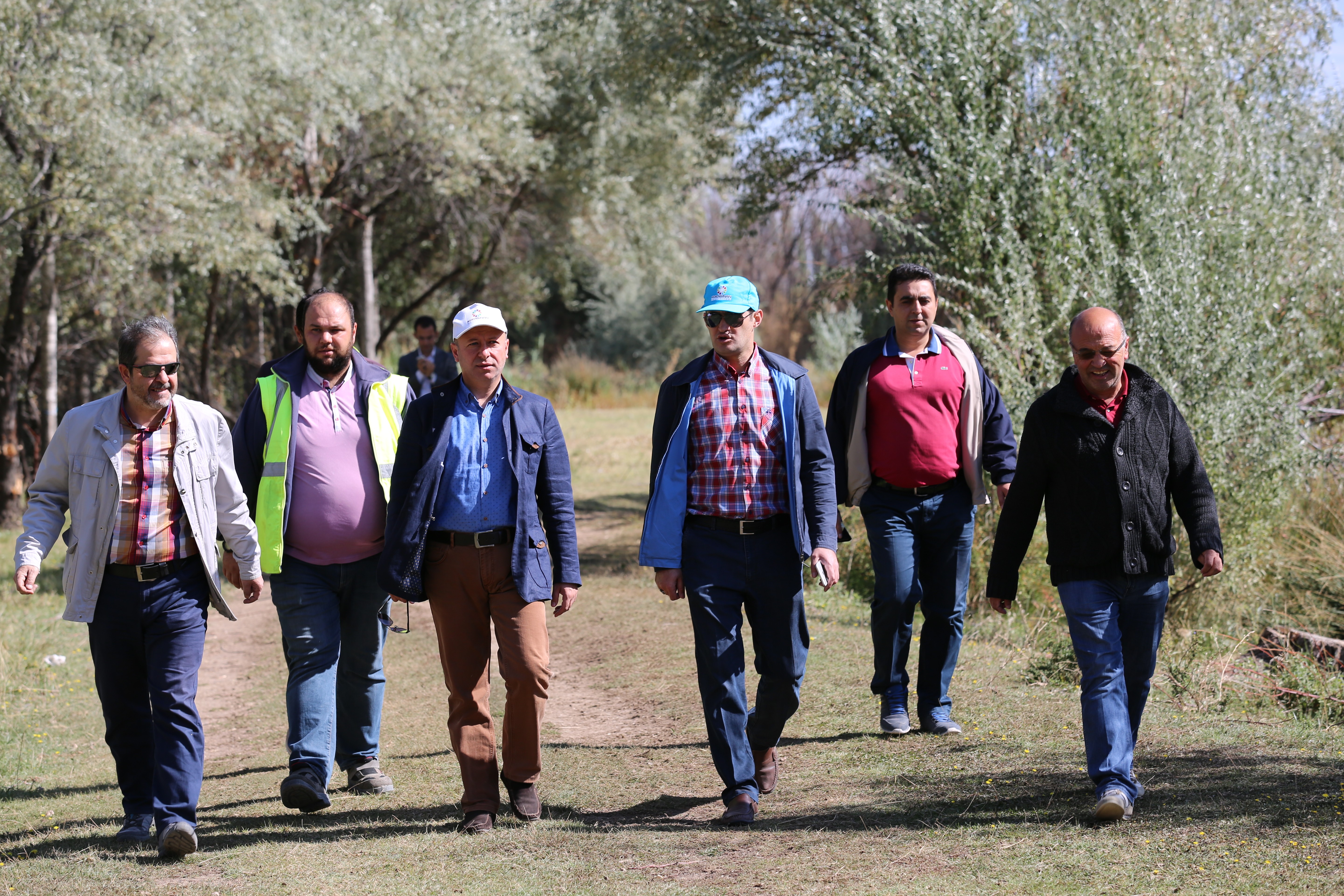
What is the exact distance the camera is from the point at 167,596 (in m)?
4.86

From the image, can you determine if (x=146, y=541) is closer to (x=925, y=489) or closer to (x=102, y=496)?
(x=102, y=496)

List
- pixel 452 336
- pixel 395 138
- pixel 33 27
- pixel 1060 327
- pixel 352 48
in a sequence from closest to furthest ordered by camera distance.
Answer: pixel 452 336, pixel 1060 327, pixel 33 27, pixel 352 48, pixel 395 138

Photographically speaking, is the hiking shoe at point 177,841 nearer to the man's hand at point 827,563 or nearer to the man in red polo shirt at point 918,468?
the man's hand at point 827,563

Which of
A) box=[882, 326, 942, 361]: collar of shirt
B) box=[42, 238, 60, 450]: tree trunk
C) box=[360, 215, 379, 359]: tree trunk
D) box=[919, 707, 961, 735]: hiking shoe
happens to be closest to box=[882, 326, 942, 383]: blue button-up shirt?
box=[882, 326, 942, 361]: collar of shirt

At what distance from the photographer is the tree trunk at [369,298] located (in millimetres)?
21344

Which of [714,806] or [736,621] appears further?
[714,806]

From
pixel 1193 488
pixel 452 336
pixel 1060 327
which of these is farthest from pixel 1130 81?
pixel 452 336

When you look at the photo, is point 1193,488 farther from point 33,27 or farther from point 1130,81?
point 33,27

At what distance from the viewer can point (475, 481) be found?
492cm

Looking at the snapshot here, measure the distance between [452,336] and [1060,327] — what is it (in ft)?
21.8

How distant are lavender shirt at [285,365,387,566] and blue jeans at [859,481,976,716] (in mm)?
2241

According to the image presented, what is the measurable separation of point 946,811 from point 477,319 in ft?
8.49

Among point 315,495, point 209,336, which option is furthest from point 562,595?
point 209,336

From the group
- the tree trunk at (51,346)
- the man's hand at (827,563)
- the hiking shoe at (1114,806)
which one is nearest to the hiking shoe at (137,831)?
the man's hand at (827,563)
